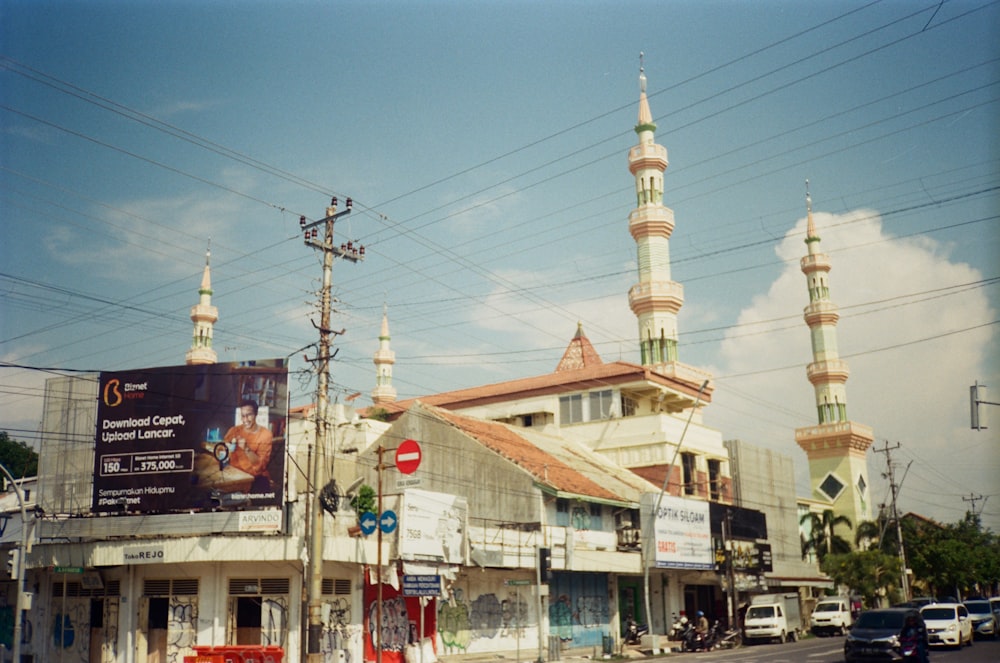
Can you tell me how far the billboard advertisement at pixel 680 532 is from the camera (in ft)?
143

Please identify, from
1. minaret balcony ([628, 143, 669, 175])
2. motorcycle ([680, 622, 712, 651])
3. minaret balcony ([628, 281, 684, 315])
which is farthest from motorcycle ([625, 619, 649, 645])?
minaret balcony ([628, 143, 669, 175])

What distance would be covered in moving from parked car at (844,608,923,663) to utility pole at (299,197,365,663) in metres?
14.0

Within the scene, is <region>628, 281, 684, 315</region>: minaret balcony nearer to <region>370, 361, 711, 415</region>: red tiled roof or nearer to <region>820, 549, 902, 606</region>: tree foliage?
<region>370, 361, 711, 415</region>: red tiled roof

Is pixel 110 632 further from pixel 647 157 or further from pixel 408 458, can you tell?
pixel 647 157

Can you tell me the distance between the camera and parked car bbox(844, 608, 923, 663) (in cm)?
2272

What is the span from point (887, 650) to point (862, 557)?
4227cm

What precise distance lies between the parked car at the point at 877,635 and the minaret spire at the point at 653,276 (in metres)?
40.6

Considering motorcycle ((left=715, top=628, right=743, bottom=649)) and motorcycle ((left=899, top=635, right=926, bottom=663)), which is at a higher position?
motorcycle ((left=899, top=635, right=926, bottom=663))

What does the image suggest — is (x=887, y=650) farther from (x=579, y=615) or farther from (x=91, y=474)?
(x=91, y=474)

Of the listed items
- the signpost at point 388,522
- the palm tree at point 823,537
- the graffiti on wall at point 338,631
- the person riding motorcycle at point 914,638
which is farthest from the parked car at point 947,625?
the palm tree at point 823,537

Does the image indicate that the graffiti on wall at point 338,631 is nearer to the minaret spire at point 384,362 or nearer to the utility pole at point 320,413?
the utility pole at point 320,413

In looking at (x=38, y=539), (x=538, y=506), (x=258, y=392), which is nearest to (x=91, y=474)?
(x=38, y=539)

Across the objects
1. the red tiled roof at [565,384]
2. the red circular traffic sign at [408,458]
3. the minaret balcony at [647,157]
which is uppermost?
the minaret balcony at [647,157]

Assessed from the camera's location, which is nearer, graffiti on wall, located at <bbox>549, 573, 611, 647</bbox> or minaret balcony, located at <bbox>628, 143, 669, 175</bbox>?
graffiti on wall, located at <bbox>549, 573, 611, 647</bbox>
